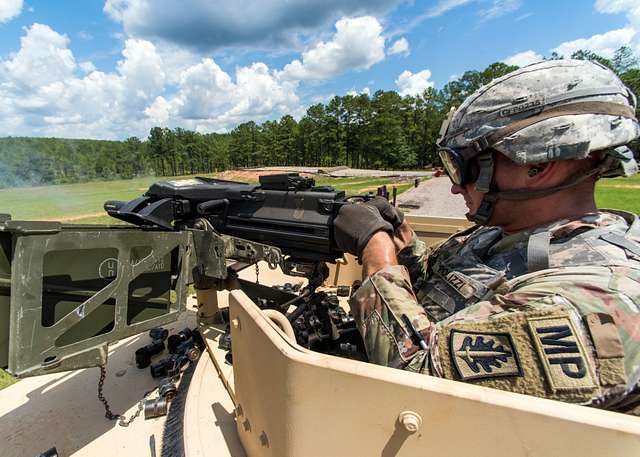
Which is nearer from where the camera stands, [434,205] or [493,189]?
[493,189]

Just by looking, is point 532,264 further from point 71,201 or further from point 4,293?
point 71,201

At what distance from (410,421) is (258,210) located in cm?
197

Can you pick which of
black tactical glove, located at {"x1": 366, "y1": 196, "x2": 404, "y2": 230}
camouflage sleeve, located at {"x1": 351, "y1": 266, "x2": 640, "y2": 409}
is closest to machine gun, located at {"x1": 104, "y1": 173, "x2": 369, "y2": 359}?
black tactical glove, located at {"x1": 366, "y1": 196, "x2": 404, "y2": 230}

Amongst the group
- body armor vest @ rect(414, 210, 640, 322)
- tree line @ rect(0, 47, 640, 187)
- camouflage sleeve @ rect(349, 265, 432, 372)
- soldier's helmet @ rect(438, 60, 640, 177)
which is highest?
tree line @ rect(0, 47, 640, 187)

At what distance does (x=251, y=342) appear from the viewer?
4.02 feet

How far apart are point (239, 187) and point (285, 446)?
2.03 meters

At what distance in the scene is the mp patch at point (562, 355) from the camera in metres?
0.88

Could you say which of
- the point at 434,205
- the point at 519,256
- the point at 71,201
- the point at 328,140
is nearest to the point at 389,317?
the point at 519,256

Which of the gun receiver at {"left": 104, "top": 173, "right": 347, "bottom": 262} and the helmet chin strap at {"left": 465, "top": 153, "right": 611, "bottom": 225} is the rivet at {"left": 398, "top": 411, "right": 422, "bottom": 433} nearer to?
the helmet chin strap at {"left": 465, "top": 153, "right": 611, "bottom": 225}

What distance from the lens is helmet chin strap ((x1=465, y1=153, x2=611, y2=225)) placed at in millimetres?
1314

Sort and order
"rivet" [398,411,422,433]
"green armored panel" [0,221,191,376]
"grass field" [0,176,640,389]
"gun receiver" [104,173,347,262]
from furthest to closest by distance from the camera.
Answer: "grass field" [0,176,640,389], "gun receiver" [104,173,347,262], "green armored panel" [0,221,191,376], "rivet" [398,411,422,433]

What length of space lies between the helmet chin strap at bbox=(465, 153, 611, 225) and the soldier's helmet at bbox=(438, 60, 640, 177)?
39mm

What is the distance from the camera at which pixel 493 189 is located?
4.83 ft

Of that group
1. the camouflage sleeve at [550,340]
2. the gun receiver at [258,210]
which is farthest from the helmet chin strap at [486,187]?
the gun receiver at [258,210]
